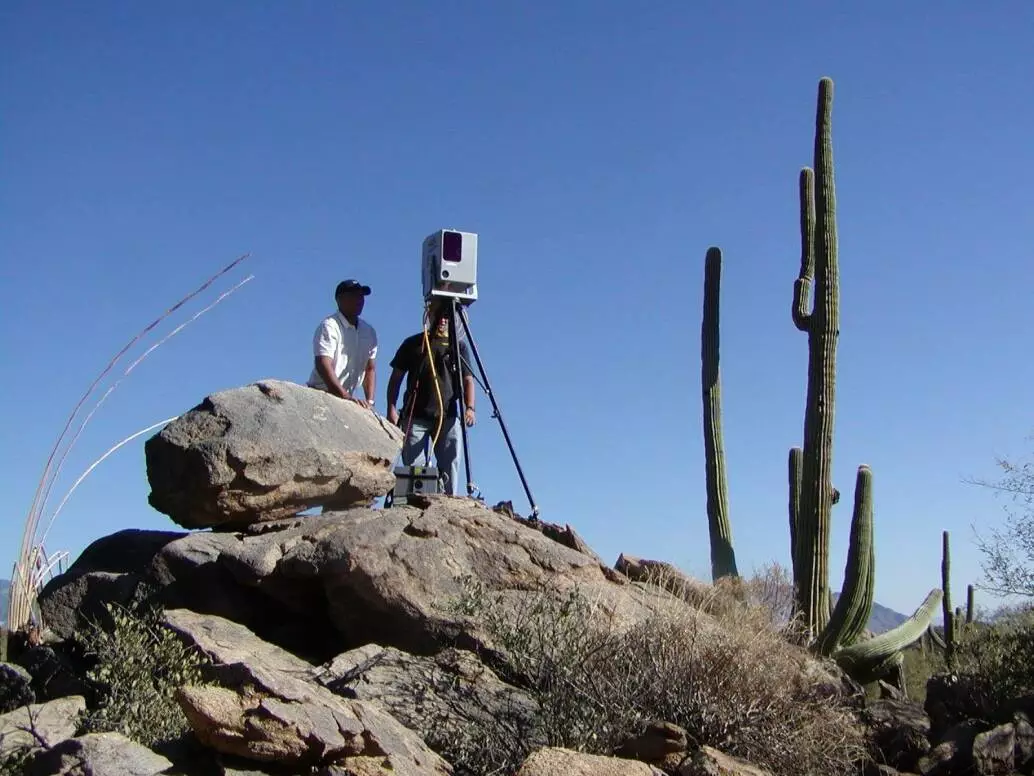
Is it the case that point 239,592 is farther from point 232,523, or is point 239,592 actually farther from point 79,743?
point 79,743

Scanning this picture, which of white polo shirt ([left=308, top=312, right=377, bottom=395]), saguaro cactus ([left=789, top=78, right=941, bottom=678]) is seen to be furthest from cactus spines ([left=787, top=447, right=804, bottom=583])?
white polo shirt ([left=308, top=312, right=377, bottom=395])

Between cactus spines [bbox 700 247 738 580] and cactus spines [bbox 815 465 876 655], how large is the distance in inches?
40.0

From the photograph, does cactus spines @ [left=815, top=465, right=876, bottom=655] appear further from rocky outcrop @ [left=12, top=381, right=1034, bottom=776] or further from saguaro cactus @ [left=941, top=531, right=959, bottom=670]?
saguaro cactus @ [left=941, top=531, right=959, bottom=670]

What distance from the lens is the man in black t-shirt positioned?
844 centimetres

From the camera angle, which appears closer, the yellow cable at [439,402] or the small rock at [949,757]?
the small rock at [949,757]

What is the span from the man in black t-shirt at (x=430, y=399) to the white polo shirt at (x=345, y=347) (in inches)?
16.4

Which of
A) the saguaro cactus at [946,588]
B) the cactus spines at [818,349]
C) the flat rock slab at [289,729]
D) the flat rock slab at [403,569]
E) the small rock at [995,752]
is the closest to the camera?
the flat rock slab at [289,729]

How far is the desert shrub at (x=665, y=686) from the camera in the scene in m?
5.00

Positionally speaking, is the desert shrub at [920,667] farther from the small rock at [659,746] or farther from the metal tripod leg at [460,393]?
the small rock at [659,746]

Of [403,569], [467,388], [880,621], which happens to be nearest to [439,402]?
[467,388]

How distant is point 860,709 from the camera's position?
6.20 m

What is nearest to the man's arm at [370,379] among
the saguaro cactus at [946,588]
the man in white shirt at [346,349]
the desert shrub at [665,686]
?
the man in white shirt at [346,349]

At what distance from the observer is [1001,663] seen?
7.04m

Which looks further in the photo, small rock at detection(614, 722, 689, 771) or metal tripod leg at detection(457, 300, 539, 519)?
metal tripod leg at detection(457, 300, 539, 519)
